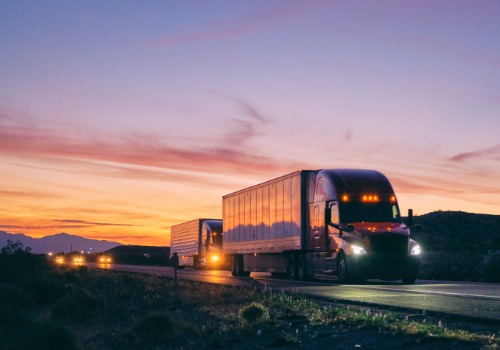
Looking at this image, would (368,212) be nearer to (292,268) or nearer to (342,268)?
(342,268)

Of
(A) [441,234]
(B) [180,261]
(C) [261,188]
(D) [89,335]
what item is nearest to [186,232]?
(B) [180,261]

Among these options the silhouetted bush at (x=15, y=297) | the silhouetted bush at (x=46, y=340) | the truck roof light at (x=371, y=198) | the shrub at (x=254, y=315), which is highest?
the truck roof light at (x=371, y=198)

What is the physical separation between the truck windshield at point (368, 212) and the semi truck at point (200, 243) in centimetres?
2537

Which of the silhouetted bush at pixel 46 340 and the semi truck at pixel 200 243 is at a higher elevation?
the semi truck at pixel 200 243

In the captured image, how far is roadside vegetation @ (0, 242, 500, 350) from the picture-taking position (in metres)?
10.6

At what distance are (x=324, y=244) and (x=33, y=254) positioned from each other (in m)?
22.5

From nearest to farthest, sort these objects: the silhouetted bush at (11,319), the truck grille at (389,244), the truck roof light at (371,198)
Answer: the silhouetted bush at (11,319) → the truck grille at (389,244) → the truck roof light at (371,198)

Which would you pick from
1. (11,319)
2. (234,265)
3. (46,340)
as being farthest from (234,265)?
(46,340)

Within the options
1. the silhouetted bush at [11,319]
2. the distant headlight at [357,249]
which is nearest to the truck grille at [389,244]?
the distant headlight at [357,249]

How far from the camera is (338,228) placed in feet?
91.4

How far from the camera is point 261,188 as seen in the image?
121 feet

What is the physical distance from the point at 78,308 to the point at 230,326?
308 inches

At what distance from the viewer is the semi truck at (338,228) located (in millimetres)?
27047

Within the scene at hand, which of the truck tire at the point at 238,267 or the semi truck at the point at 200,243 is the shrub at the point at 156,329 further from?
the semi truck at the point at 200,243
